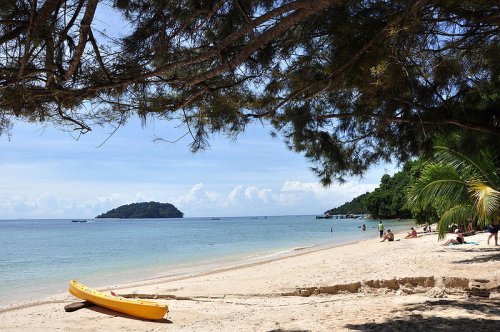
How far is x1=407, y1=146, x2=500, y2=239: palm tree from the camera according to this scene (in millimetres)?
8758

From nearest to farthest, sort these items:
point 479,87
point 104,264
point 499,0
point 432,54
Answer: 1. point 499,0
2. point 432,54
3. point 479,87
4. point 104,264

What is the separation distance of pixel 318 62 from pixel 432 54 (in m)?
1.08

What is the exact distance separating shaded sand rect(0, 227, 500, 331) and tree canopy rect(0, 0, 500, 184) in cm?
220

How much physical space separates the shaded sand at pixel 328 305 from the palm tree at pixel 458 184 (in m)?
1.12

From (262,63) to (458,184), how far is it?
23.8ft

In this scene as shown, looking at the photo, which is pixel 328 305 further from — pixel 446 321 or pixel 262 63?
pixel 262 63

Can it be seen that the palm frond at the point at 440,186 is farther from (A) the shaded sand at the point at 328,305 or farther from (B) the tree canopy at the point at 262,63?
Answer: (B) the tree canopy at the point at 262,63

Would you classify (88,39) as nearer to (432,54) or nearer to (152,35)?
(152,35)

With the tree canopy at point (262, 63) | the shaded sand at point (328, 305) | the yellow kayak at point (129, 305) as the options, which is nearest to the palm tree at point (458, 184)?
the shaded sand at point (328, 305)

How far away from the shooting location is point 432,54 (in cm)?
453

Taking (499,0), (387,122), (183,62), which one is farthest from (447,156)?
(183,62)

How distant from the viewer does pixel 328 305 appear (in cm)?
713

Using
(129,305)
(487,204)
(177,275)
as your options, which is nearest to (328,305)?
(487,204)

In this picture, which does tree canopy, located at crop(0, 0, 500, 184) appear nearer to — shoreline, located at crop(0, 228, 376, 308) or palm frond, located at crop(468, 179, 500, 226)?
palm frond, located at crop(468, 179, 500, 226)
